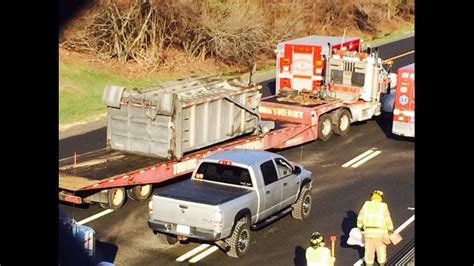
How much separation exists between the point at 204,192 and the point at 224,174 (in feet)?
2.61

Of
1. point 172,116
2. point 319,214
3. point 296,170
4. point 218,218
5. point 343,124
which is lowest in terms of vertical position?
point 319,214

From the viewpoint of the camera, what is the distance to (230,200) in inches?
538

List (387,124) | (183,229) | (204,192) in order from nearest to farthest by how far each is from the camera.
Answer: (183,229), (204,192), (387,124)

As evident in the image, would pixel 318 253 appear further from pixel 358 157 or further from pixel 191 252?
pixel 358 157

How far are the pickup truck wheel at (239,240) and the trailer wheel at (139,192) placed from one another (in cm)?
345

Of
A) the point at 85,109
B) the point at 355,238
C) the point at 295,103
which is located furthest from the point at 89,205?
the point at 85,109

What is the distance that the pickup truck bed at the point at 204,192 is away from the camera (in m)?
13.6

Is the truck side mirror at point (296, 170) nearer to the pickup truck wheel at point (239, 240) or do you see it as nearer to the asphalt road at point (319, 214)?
the asphalt road at point (319, 214)

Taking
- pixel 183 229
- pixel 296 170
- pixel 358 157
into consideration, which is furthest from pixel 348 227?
pixel 358 157
